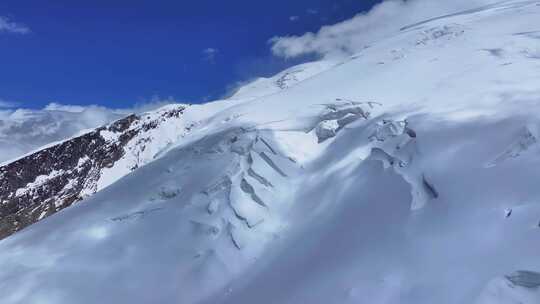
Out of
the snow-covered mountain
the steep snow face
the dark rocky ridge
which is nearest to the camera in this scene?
the snow-covered mountain

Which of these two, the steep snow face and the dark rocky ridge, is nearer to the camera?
the steep snow face

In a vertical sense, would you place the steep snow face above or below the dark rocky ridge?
above

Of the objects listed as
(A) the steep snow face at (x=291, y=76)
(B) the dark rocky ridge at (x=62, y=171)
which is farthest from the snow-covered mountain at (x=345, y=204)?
(B) the dark rocky ridge at (x=62, y=171)

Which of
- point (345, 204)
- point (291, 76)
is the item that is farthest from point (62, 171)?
point (345, 204)

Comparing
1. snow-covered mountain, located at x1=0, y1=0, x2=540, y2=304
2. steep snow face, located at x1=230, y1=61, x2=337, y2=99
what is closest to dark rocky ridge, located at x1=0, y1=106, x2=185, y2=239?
steep snow face, located at x1=230, y1=61, x2=337, y2=99

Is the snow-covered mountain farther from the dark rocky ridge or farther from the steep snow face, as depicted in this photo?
the dark rocky ridge

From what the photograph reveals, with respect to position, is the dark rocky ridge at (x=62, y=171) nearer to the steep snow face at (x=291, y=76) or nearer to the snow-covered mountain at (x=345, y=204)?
the steep snow face at (x=291, y=76)
